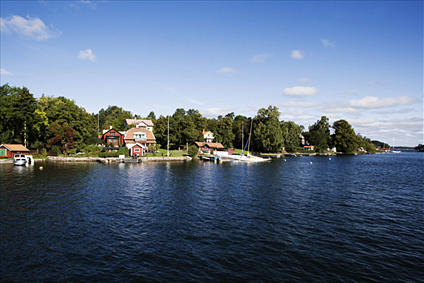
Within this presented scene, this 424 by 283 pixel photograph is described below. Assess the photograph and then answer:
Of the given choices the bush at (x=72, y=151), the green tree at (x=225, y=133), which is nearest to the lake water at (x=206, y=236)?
the bush at (x=72, y=151)

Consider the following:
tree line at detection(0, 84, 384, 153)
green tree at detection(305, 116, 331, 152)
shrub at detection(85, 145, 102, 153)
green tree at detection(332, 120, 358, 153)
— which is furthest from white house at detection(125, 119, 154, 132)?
green tree at detection(332, 120, 358, 153)

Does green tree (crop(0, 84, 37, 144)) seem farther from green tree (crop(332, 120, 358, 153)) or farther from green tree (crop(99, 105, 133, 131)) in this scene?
green tree (crop(332, 120, 358, 153))

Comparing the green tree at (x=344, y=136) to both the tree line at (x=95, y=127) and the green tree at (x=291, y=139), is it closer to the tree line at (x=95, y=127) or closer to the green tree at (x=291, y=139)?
the tree line at (x=95, y=127)

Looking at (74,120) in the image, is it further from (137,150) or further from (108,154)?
(137,150)

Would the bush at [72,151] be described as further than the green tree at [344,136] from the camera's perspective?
No

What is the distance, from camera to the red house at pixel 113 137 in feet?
322

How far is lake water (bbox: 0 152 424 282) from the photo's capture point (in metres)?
15.3

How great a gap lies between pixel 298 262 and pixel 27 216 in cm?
2553

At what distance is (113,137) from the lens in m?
98.7

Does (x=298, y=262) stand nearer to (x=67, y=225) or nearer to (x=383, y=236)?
(x=383, y=236)

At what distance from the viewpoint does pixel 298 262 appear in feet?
54.8

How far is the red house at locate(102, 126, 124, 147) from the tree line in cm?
471

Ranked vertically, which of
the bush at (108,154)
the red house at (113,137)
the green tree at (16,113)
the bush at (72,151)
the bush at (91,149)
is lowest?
the bush at (108,154)

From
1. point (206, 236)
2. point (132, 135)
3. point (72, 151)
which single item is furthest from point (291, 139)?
→ point (206, 236)
